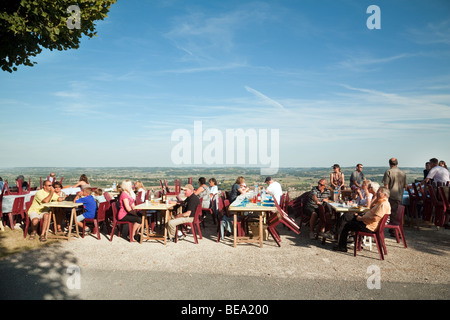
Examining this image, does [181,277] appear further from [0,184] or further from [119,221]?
[0,184]

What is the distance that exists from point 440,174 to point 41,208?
12.1 metres

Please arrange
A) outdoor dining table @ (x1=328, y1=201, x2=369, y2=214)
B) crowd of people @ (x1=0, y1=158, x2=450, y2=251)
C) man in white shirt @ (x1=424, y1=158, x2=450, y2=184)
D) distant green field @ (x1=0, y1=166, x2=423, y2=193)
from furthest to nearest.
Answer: distant green field @ (x1=0, y1=166, x2=423, y2=193)
man in white shirt @ (x1=424, y1=158, x2=450, y2=184)
outdoor dining table @ (x1=328, y1=201, x2=369, y2=214)
crowd of people @ (x1=0, y1=158, x2=450, y2=251)

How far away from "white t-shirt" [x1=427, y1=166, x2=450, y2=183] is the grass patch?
11394 mm

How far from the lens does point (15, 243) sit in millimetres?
7152

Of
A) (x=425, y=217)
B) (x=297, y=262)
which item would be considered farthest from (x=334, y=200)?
(x=425, y=217)

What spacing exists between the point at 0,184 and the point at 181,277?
9438mm

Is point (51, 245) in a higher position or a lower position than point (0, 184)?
lower

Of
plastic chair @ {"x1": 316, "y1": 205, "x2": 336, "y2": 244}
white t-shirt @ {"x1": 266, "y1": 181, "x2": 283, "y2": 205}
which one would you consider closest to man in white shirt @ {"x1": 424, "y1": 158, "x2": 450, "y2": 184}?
plastic chair @ {"x1": 316, "y1": 205, "x2": 336, "y2": 244}

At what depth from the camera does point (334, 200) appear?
8.16m

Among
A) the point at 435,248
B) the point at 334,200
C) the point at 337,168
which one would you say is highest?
the point at 337,168

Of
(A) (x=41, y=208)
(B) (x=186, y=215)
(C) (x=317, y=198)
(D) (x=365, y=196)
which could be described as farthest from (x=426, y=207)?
(A) (x=41, y=208)

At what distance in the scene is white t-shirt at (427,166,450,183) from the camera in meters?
10.1

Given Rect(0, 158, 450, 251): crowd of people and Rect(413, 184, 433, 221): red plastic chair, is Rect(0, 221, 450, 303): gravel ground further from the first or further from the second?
Rect(413, 184, 433, 221): red plastic chair

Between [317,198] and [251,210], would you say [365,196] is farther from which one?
[251,210]
